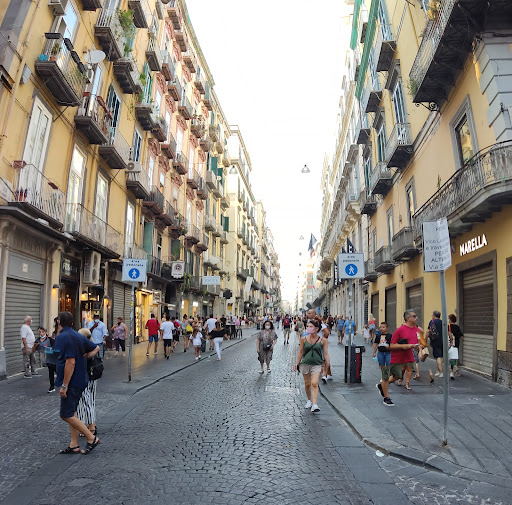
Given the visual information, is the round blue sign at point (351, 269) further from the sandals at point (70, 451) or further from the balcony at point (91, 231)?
the balcony at point (91, 231)

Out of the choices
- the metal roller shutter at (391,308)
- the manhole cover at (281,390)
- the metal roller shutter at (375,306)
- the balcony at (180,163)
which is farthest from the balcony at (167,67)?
the manhole cover at (281,390)

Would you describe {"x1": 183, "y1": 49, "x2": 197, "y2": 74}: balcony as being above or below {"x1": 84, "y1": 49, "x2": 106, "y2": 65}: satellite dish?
above

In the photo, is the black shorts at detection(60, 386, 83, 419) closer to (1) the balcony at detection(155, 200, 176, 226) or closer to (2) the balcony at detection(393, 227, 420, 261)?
(2) the balcony at detection(393, 227, 420, 261)

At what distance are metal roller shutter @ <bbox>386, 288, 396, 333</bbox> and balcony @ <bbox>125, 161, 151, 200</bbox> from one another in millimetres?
13058

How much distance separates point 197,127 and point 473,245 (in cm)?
2629

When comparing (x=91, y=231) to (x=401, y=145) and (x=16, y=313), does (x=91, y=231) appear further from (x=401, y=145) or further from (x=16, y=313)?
(x=401, y=145)

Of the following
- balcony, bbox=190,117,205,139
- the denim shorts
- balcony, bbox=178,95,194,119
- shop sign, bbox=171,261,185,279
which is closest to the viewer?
the denim shorts

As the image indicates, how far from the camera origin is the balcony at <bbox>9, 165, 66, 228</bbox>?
1174 centimetres

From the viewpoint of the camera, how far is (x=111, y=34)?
16844mm

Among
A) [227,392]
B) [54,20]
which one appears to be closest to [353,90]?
[54,20]

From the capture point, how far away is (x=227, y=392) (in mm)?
9711

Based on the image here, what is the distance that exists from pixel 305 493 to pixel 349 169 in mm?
32007

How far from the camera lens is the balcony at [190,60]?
107 feet

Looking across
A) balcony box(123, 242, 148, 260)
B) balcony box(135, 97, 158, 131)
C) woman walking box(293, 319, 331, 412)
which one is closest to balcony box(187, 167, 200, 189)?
balcony box(135, 97, 158, 131)
